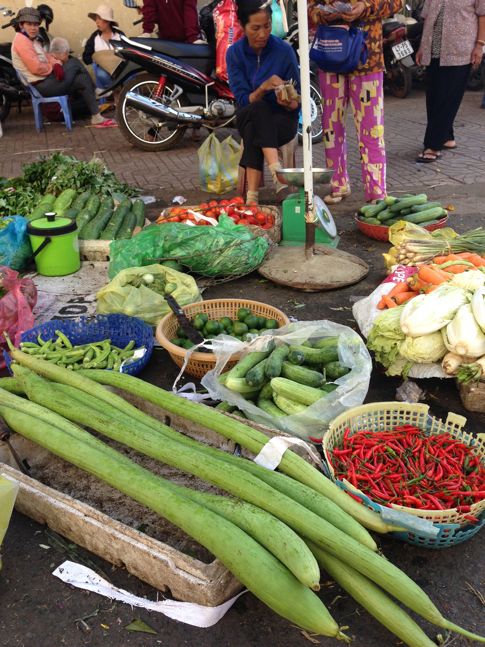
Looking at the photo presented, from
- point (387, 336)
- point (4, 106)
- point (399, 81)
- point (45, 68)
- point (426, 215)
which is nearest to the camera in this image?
point (387, 336)

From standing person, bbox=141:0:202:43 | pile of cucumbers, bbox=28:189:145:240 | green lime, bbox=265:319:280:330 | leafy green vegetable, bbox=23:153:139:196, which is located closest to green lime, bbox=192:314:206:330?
green lime, bbox=265:319:280:330

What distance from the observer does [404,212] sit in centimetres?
495

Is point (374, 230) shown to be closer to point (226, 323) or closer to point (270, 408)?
point (226, 323)

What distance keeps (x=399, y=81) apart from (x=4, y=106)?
25.5 ft

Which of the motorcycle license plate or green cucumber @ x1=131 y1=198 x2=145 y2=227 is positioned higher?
the motorcycle license plate

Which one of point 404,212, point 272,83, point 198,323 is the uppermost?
point 272,83

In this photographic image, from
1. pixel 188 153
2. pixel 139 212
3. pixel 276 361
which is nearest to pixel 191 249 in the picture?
pixel 139 212

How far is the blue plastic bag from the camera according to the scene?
4.48 m

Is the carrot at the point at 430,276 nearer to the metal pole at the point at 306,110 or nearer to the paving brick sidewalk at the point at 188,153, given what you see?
the metal pole at the point at 306,110

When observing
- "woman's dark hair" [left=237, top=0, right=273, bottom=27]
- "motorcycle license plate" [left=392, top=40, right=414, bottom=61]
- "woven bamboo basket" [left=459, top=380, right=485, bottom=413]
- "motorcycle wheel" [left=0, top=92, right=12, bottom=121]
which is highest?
"woman's dark hair" [left=237, top=0, right=273, bottom=27]

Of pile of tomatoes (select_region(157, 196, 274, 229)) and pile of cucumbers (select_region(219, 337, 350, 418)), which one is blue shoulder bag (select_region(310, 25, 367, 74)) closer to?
pile of tomatoes (select_region(157, 196, 274, 229))

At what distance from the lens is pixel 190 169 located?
25.4 ft

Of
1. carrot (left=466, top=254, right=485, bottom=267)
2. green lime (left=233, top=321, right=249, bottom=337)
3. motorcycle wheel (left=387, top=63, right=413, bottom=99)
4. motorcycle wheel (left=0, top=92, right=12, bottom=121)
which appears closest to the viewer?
green lime (left=233, top=321, right=249, bottom=337)

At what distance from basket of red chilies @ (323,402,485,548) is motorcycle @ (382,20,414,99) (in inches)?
316
